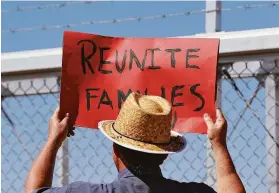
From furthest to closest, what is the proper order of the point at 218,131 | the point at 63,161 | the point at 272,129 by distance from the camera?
1. the point at 63,161
2. the point at 272,129
3. the point at 218,131

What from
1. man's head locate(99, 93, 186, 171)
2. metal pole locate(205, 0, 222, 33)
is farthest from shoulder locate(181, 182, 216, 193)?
metal pole locate(205, 0, 222, 33)

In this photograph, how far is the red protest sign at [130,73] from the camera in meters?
3.77

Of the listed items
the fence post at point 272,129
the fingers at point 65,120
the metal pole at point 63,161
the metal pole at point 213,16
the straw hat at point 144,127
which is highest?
the metal pole at point 213,16

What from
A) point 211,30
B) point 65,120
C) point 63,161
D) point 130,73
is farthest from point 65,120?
point 63,161

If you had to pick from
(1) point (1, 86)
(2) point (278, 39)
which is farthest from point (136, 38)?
(1) point (1, 86)

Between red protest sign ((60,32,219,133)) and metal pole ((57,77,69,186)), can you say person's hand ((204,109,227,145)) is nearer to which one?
red protest sign ((60,32,219,133))

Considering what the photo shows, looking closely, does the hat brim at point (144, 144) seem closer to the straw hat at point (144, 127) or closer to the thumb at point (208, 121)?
the straw hat at point (144, 127)

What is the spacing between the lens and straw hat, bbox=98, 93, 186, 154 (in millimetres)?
3217

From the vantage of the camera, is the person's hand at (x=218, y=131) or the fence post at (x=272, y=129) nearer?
the person's hand at (x=218, y=131)

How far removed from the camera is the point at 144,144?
10.5 ft

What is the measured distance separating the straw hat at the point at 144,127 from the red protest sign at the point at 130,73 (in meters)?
0.46

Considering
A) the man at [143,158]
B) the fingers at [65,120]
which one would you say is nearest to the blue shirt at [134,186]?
the man at [143,158]

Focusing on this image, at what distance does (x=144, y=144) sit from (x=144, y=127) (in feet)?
0.22

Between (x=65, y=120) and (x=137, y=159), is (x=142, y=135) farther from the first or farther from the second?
(x=65, y=120)
